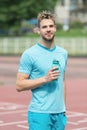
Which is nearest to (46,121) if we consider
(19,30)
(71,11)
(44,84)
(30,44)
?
(44,84)

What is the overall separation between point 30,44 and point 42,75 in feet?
139

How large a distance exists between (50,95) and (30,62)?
401mm

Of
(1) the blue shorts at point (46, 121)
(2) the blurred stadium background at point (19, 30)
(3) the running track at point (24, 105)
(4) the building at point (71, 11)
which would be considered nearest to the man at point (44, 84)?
(1) the blue shorts at point (46, 121)

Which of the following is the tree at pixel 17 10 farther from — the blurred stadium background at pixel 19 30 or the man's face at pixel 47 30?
the man's face at pixel 47 30

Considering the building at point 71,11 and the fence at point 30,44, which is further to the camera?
the building at point 71,11

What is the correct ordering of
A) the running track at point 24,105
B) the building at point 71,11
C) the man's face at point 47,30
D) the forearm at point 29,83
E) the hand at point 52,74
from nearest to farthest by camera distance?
the hand at point 52,74
the forearm at point 29,83
the man's face at point 47,30
the running track at point 24,105
the building at point 71,11

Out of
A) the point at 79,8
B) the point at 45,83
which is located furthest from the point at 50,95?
the point at 79,8

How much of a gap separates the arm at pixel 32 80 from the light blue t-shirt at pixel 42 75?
0.07 m

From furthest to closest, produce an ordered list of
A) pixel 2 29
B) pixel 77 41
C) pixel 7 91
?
pixel 2 29
pixel 77 41
pixel 7 91

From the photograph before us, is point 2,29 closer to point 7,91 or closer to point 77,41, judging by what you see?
point 77,41

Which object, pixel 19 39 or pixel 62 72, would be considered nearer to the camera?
pixel 62 72

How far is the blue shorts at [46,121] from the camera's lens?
18.0 feet

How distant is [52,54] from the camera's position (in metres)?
5.60

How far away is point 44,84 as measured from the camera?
17.9 feet
